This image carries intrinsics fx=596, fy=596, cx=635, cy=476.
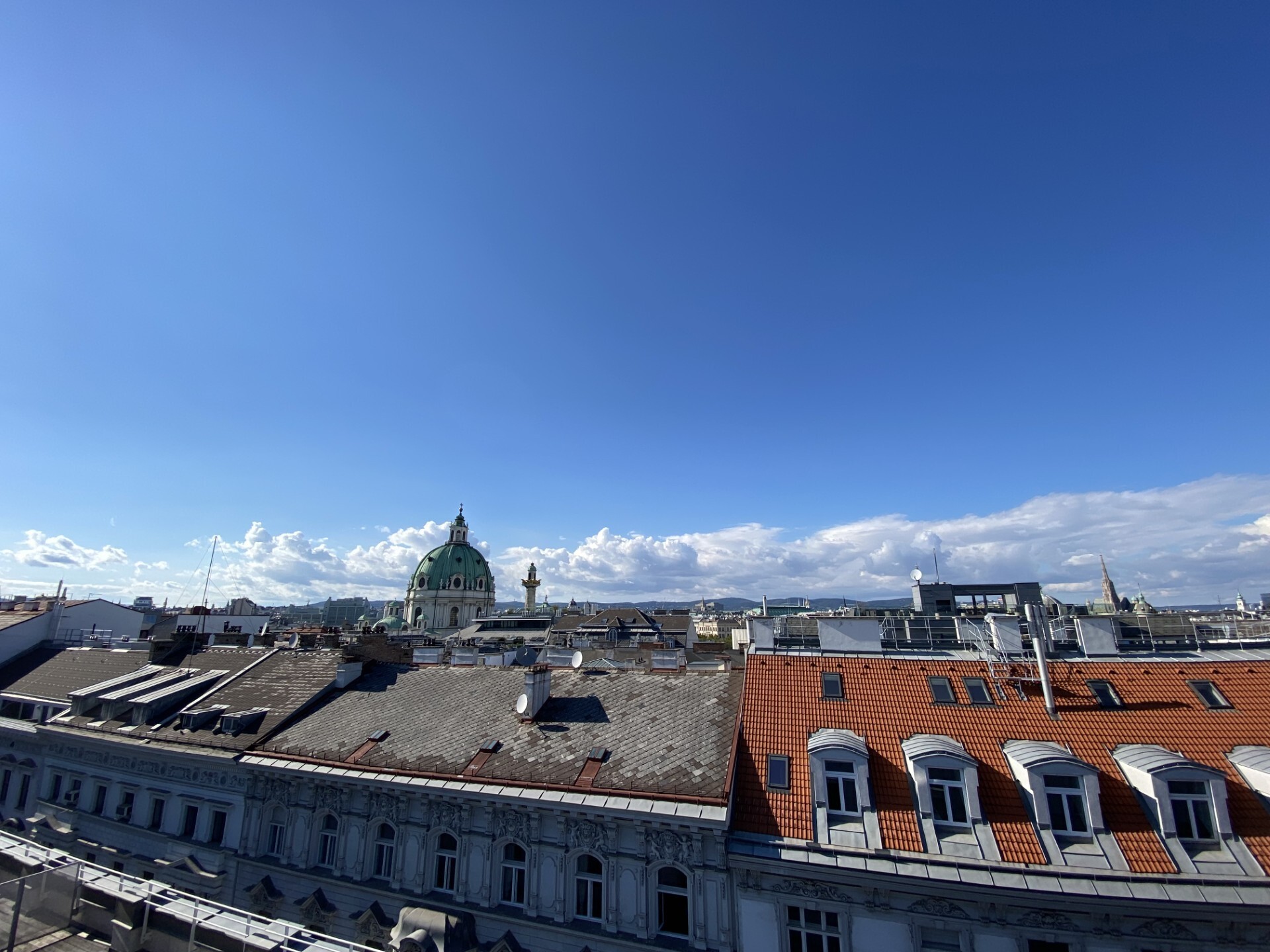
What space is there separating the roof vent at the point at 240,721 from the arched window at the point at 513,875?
47.2ft

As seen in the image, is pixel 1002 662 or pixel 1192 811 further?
pixel 1002 662

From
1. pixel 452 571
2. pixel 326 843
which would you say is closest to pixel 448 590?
pixel 452 571

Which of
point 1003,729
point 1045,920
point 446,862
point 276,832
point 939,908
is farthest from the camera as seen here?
point 276,832

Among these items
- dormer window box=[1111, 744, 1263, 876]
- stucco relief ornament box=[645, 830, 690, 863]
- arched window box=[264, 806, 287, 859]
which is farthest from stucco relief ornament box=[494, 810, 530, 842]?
dormer window box=[1111, 744, 1263, 876]

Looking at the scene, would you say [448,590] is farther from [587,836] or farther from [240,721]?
[587,836]

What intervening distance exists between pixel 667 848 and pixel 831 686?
8.03m

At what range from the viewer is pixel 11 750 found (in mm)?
32000

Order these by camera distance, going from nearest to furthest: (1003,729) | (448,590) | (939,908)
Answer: (939,908)
(1003,729)
(448,590)

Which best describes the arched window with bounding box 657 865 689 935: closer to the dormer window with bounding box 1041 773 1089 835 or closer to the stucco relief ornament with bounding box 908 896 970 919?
the stucco relief ornament with bounding box 908 896 970 919

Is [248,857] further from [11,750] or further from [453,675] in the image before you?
[11,750]

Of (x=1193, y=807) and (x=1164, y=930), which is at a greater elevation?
(x=1193, y=807)

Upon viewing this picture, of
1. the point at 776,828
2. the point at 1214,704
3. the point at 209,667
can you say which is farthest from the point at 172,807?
the point at 1214,704

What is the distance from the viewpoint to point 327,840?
→ 21.6m

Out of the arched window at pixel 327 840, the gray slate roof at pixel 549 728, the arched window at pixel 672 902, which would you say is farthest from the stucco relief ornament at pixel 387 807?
the arched window at pixel 672 902
